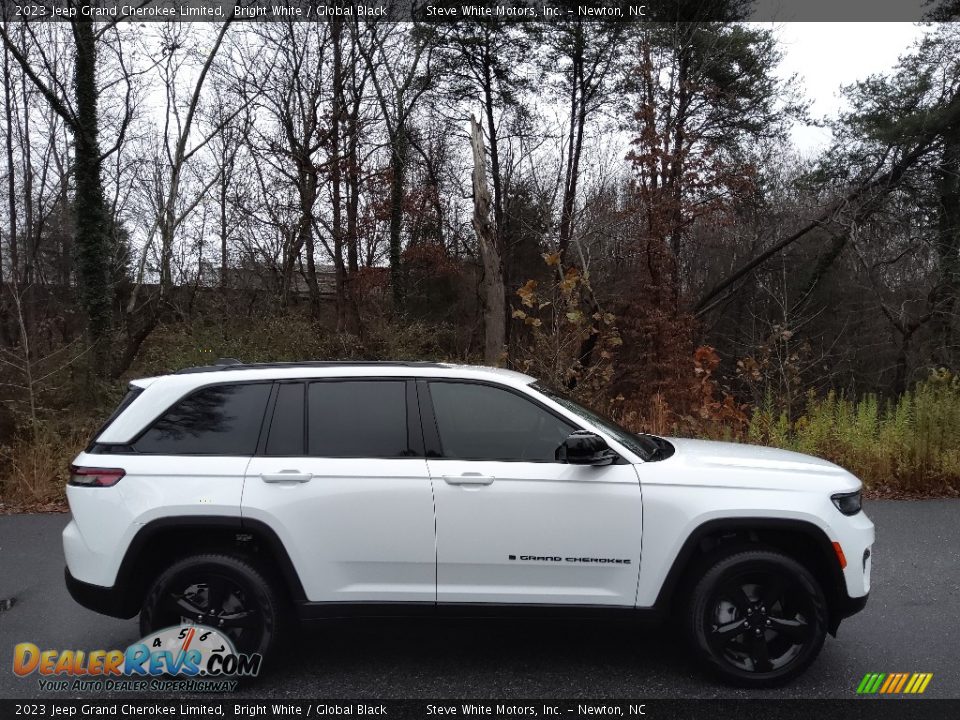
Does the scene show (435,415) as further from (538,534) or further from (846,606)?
(846,606)

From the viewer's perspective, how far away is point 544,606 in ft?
12.0

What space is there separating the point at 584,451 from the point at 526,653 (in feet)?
4.44

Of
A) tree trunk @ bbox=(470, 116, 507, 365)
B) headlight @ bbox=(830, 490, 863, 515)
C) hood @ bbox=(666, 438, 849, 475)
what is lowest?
headlight @ bbox=(830, 490, 863, 515)

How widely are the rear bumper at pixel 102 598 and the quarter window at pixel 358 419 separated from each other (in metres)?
1.24

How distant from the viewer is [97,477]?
3.77 m

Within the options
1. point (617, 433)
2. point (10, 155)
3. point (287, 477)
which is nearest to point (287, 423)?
point (287, 477)

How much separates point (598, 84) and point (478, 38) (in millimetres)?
4433

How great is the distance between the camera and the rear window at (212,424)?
3.85 meters

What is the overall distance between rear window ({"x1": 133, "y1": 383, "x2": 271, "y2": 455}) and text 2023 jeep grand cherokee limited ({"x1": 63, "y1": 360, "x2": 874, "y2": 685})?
4 centimetres

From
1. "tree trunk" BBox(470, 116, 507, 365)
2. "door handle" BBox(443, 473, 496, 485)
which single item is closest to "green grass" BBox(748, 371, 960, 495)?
"tree trunk" BBox(470, 116, 507, 365)

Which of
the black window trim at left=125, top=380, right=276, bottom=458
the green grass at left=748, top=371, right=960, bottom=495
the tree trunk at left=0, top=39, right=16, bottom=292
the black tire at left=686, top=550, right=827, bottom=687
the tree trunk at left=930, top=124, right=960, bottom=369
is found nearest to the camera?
the black tire at left=686, top=550, right=827, bottom=687

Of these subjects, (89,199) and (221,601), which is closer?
(221,601)

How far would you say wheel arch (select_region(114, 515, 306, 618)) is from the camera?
367 cm

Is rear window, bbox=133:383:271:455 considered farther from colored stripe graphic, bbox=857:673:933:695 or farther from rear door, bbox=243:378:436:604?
colored stripe graphic, bbox=857:673:933:695
